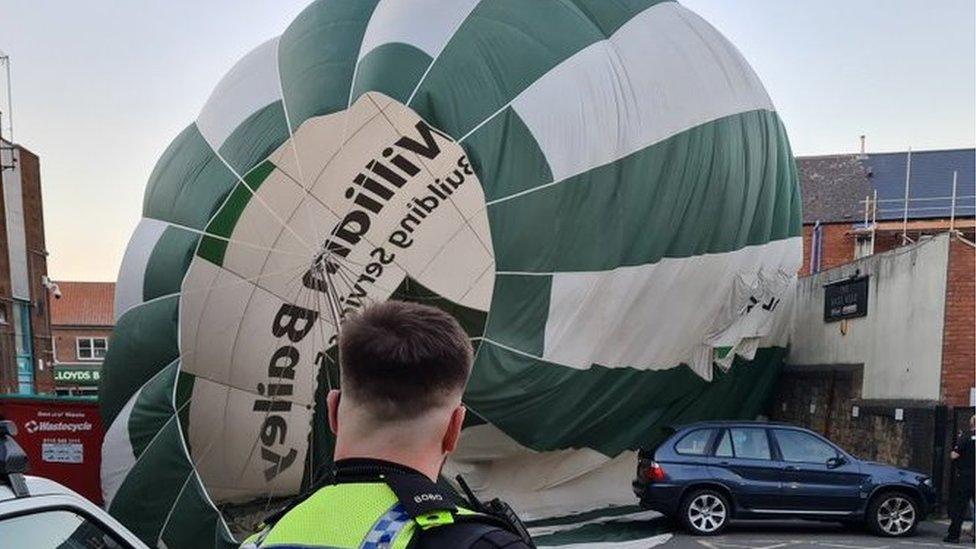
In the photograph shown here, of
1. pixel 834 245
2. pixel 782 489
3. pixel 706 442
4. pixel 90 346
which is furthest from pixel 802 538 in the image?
pixel 90 346

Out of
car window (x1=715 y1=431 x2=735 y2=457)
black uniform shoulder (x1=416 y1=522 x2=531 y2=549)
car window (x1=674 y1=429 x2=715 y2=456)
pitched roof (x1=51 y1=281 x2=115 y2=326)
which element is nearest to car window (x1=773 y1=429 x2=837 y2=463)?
car window (x1=715 y1=431 x2=735 y2=457)

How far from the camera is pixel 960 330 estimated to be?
920 centimetres

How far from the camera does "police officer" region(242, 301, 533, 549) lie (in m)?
1.21

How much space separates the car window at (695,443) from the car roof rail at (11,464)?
23.5 feet

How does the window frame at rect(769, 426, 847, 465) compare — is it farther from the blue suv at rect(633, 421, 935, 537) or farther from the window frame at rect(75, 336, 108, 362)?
the window frame at rect(75, 336, 108, 362)

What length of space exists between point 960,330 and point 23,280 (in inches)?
933

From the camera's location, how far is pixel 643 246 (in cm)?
829

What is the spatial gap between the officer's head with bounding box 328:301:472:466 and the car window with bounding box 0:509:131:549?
1.67 m

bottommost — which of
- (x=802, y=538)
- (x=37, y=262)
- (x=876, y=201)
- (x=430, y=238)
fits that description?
(x=802, y=538)

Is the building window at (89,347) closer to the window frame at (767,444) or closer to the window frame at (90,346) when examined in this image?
the window frame at (90,346)

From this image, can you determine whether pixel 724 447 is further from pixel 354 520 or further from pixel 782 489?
pixel 354 520

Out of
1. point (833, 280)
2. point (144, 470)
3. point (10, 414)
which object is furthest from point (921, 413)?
point (10, 414)

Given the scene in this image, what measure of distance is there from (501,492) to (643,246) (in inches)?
126

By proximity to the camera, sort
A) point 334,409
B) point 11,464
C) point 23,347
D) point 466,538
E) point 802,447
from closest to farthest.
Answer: point 466,538 < point 334,409 < point 11,464 < point 802,447 < point 23,347
